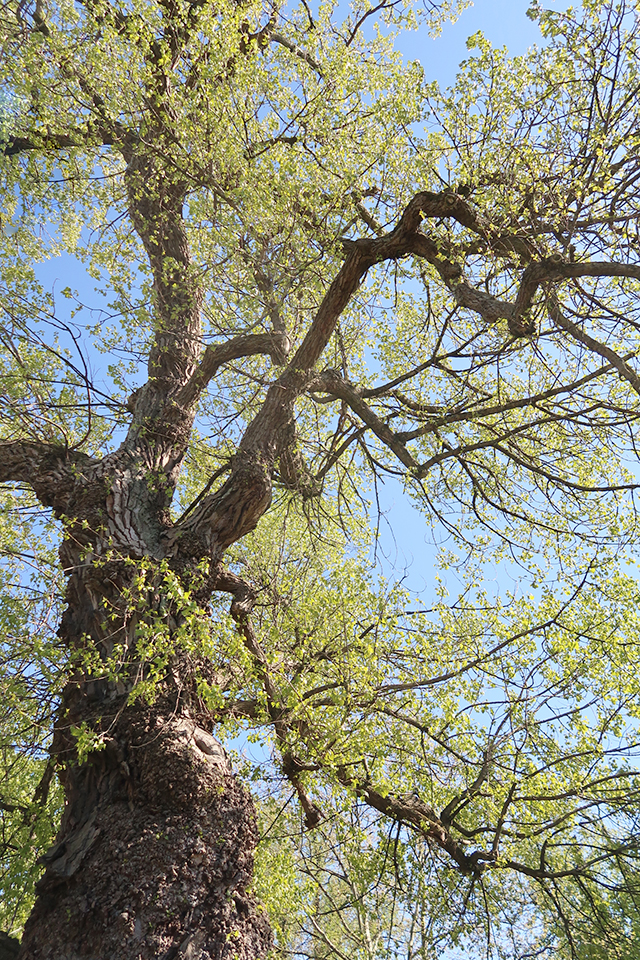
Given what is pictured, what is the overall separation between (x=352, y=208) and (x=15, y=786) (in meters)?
7.46

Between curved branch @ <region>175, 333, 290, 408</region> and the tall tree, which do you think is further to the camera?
curved branch @ <region>175, 333, 290, 408</region>

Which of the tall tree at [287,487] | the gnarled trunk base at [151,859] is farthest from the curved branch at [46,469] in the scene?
the gnarled trunk base at [151,859]

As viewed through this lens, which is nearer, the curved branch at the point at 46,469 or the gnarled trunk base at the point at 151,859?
the gnarled trunk base at the point at 151,859

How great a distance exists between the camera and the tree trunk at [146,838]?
2.96m

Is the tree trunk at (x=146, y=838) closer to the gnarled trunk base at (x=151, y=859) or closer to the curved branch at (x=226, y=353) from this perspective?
the gnarled trunk base at (x=151, y=859)

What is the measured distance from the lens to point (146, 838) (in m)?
3.29

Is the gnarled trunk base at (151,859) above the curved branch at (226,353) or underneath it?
underneath

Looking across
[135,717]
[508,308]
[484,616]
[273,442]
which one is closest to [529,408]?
[508,308]

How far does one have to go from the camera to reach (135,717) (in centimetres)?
388

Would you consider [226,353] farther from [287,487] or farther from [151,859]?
[151,859]

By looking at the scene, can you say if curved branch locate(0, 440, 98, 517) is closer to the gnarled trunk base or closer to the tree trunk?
the tree trunk

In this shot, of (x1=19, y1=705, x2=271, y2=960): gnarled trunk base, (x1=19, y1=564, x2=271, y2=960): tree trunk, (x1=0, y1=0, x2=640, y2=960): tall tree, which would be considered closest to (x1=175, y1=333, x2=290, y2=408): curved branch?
(x1=0, y1=0, x2=640, y2=960): tall tree

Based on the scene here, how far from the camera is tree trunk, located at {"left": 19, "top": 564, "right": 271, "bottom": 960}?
2.96m

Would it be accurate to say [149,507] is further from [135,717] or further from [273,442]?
[135,717]
